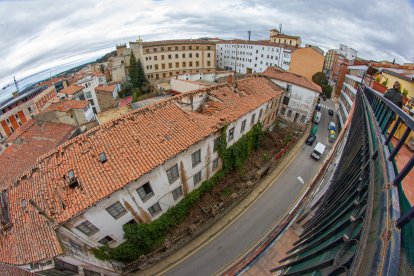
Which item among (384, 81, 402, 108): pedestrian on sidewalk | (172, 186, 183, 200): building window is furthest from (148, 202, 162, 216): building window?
(384, 81, 402, 108): pedestrian on sidewalk

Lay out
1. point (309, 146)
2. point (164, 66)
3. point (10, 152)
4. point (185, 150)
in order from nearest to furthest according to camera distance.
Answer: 1. point (185, 150)
2. point (10, 152)
3. point (309, 146)
4. point (164, 66)

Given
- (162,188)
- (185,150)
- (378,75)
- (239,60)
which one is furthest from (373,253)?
(239,60)

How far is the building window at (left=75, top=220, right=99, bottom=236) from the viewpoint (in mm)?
11489

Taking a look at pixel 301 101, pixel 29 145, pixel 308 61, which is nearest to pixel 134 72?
pixel 29 145

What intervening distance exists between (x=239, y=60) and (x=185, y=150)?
63175 millimetres

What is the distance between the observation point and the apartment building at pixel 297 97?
93.0ft

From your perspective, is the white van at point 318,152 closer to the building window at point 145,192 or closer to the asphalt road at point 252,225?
the asphalt road at point 252,225

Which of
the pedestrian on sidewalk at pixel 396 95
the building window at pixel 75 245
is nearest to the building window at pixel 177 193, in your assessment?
the building window at pixel 75 245

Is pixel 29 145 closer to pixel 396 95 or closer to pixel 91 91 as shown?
pixel 91 91

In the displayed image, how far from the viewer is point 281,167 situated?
81.0 ft

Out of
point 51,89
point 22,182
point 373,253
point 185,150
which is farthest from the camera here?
point 51,89

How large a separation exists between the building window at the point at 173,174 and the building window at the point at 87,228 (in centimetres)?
586

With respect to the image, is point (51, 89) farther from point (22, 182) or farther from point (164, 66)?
point (22, 182)

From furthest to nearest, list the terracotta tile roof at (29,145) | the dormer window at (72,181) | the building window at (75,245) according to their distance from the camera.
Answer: the terracotta tile roof at (29,145) → the dormer window at (72,181) → the building window at (75,245)
